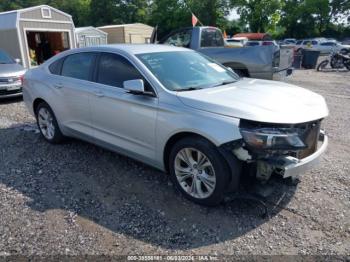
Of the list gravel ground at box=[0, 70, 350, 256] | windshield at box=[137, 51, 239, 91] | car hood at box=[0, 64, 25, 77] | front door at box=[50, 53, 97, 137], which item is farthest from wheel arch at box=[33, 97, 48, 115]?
car hood at box=[0, 64, 25, 77]

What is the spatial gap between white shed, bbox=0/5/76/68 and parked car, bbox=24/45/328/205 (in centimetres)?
1354

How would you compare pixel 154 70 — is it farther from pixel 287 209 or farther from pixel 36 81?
pixel 36 81

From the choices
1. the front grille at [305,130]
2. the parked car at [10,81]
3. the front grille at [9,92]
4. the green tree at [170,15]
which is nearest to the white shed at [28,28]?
the parked car at [10,81]

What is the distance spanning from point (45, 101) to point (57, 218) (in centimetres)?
250

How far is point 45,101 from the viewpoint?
5160 mm

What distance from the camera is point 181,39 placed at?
31.7 ft

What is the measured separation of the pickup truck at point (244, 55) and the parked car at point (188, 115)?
4.14m

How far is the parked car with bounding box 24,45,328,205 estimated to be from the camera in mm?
2967

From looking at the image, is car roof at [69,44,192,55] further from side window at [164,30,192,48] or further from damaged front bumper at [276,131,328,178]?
side window at [164,30,192,48]

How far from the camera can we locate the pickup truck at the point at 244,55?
8.14m

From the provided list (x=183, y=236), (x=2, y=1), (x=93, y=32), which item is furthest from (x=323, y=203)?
(x=2, y=1)

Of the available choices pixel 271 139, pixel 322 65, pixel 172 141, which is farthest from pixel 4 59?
pixel 322 65

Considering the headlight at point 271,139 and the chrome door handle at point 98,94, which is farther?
the chrome door handle at point 98,94

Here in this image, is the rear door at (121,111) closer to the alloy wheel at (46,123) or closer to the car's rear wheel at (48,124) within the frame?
the car's rear wheel at (48,124)
